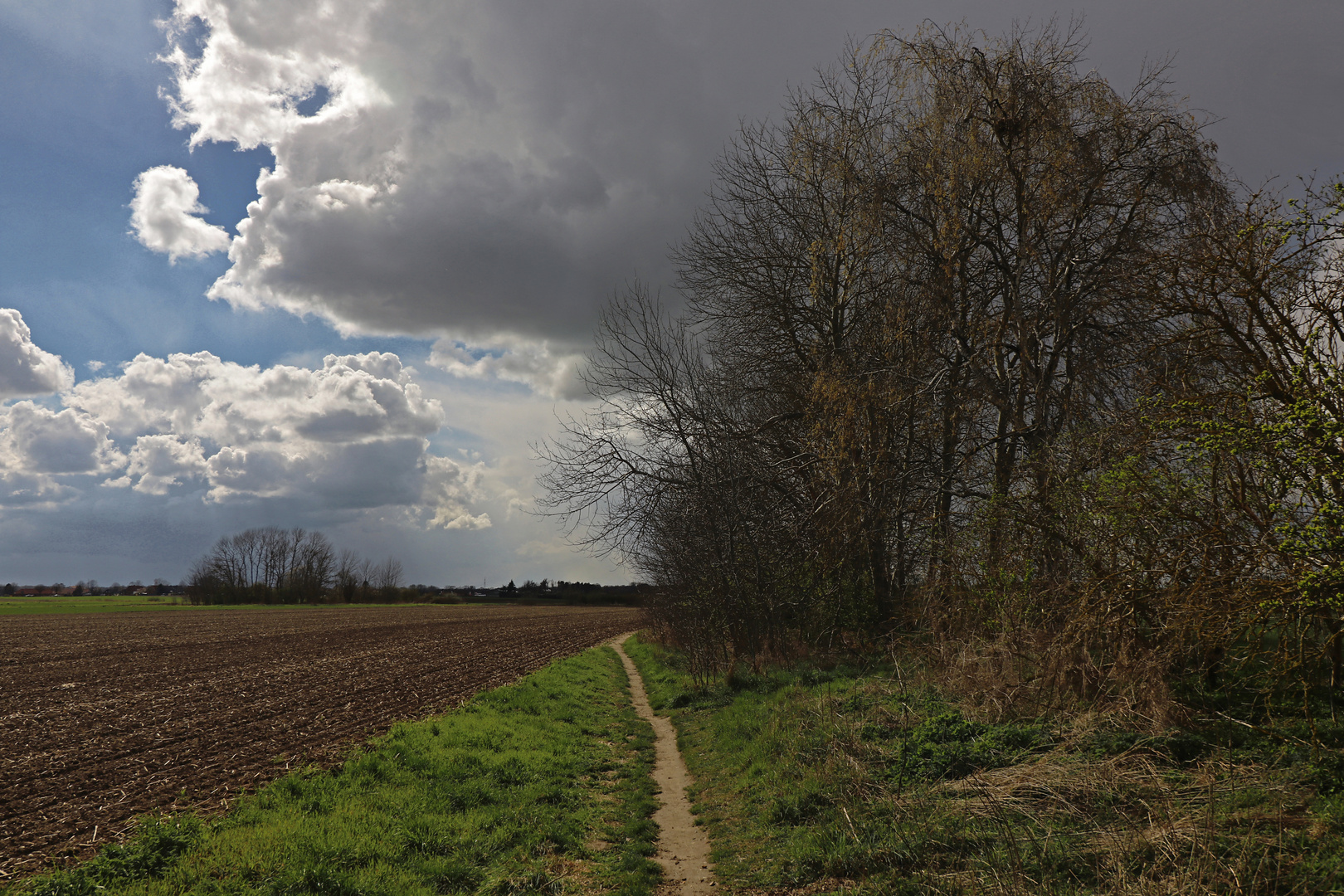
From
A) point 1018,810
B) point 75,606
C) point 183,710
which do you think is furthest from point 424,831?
point 75,606

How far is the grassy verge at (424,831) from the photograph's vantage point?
20.0 ft

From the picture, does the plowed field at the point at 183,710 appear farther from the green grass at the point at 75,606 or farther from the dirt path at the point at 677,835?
the green grass at the point at 75,606

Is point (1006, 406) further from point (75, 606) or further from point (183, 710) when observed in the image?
point (75, 606)

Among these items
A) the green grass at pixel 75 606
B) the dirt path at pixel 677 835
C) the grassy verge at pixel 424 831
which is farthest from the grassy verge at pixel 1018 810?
the green grass at pixel 75 606

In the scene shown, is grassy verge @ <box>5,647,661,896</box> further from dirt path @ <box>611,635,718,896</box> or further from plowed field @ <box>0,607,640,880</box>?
plowed field @ <box>0,607,640,880</box>

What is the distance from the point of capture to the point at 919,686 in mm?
10461

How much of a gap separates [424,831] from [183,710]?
11.1 meters

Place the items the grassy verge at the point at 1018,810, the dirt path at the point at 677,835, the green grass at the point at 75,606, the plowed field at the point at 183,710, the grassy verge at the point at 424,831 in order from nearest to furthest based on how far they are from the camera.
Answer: the grassy verge at the point at 1018,810 < the grassy verge at the point at 424,831 < the dirt path at the point at 677,835 < the plowed field at the point at 183,710 < the green grass at the point at 75,606

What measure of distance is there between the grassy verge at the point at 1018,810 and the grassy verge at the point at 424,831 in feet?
4.56

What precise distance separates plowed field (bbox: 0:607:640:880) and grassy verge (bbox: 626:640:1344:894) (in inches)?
272

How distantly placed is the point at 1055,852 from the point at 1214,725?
10.2ft

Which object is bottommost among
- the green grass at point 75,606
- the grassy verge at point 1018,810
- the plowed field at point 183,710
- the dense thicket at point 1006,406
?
the green grass at point 75,606

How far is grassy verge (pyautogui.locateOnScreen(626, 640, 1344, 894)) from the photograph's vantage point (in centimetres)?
433

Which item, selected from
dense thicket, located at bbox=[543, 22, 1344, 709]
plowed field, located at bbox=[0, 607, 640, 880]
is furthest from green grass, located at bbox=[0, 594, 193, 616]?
dense thicket, located at bbox=[543, 22, 1344, 709]
